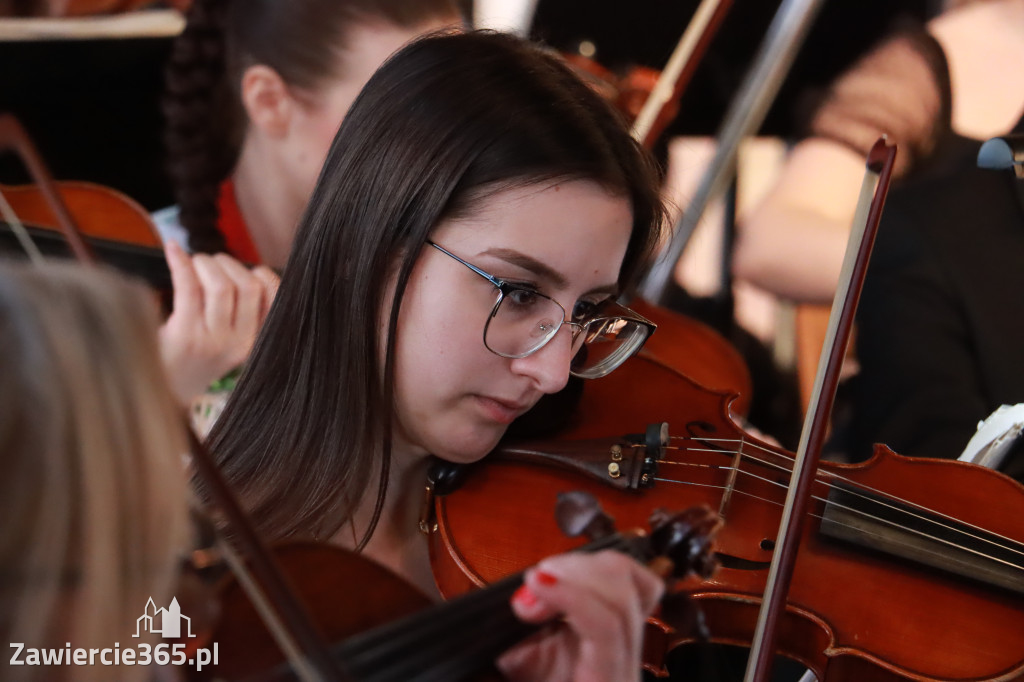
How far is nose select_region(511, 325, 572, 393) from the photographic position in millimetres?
722

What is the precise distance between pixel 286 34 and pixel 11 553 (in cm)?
113

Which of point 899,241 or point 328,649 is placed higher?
point 899,241

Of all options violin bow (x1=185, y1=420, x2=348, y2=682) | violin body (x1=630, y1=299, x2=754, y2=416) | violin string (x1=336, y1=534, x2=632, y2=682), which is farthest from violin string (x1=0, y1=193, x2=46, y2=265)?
violin body (x1=630, y1=299, x2=754, y2=416)

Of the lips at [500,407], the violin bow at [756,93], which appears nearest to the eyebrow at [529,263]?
the lips at [500,407]

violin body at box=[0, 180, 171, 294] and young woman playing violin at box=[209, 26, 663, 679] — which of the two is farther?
violin body at box=[0, 180, 171, 294]

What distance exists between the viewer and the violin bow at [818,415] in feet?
2.14

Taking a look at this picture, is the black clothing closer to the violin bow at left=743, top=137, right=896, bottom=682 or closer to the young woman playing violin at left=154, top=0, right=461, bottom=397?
the violin bow at left=743, top=137, right=896, bottom=682

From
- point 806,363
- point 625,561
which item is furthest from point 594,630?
point 806,363

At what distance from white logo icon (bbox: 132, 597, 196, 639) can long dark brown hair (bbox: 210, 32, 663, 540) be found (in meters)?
0.29

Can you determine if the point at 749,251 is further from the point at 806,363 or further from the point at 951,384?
the point at 951,384

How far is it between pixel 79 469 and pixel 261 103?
110 centimetres

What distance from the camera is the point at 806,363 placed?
5.90 feet

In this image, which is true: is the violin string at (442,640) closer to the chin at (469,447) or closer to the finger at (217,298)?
the chin at (469,447)

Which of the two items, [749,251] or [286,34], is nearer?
[286,34]
